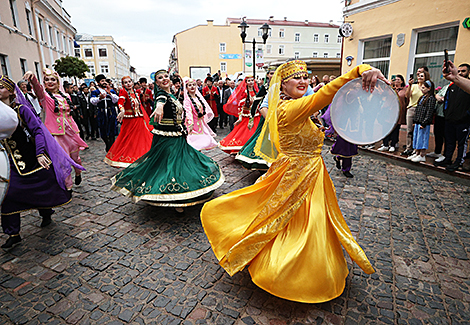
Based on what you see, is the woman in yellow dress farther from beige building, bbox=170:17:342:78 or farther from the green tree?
beige building, bbox=170:17:342:78

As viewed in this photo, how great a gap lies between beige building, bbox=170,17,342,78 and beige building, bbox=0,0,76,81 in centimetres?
1839

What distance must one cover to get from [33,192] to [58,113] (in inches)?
92.7

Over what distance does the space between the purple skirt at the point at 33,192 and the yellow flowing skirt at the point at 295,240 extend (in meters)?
2.32

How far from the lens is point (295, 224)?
8.51 feet

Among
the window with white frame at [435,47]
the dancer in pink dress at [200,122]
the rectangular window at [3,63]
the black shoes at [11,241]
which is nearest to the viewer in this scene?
the black shoes at [11,241]

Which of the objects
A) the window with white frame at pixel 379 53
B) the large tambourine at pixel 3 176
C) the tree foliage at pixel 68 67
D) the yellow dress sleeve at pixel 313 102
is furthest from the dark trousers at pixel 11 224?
the tree foliage at pixel 68 67

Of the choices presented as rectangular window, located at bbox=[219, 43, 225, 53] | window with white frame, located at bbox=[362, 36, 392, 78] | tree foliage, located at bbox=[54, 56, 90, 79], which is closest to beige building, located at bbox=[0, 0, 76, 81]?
tree foliage, located at bbox=[54, 56, 90, 79]

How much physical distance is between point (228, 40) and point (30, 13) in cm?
2913

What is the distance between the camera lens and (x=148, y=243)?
11.7ft

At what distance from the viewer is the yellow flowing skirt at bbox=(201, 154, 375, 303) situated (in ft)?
7.73

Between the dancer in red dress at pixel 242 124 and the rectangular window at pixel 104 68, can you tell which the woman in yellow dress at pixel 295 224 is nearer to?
the dancer in red dress at pixel 242 124

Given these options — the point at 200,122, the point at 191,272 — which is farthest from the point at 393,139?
the point at 191,272

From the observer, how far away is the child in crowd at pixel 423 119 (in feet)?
21.3

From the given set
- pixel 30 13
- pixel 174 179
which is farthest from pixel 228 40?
pixel 174 179
